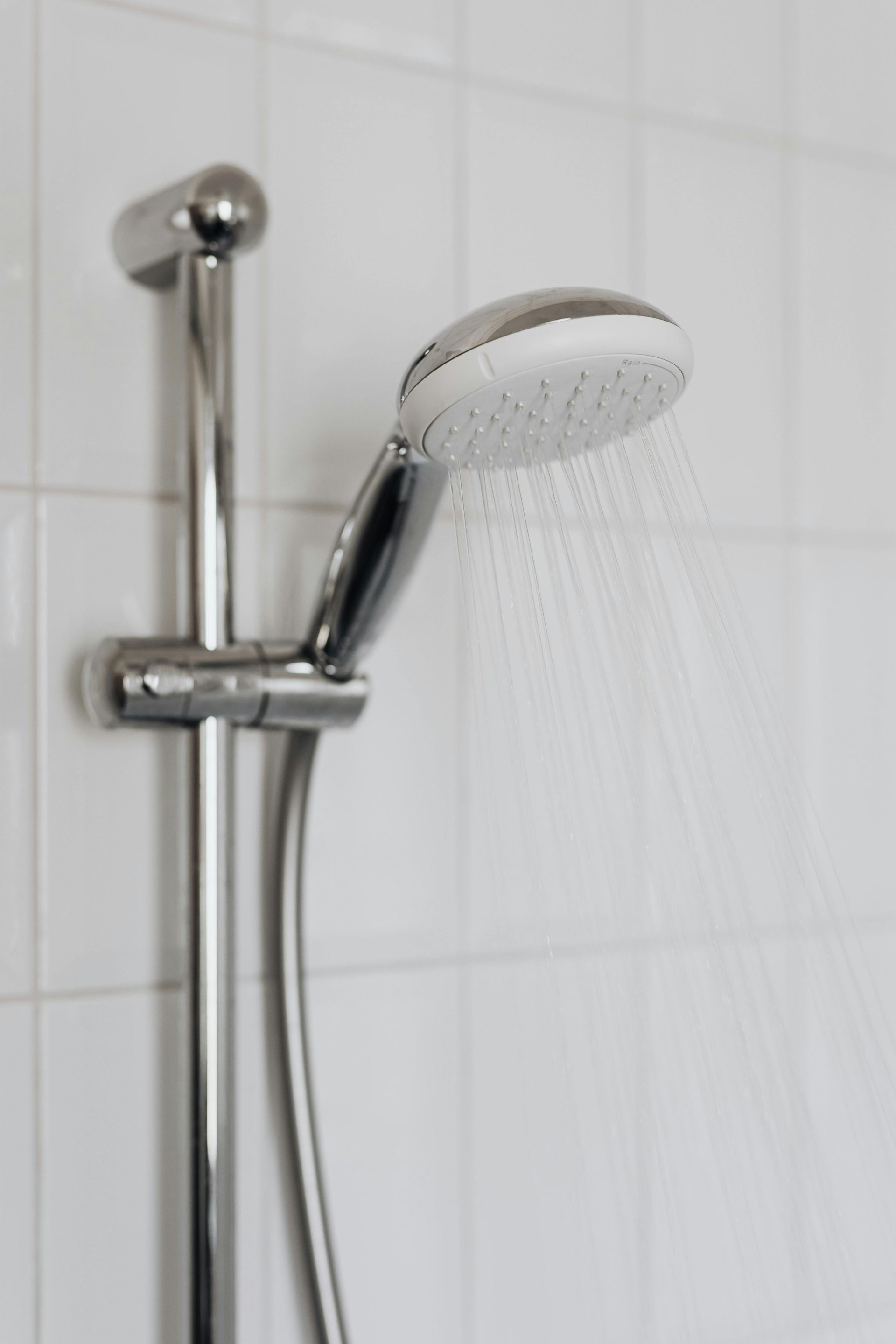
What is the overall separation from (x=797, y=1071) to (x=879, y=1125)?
0.08 meters

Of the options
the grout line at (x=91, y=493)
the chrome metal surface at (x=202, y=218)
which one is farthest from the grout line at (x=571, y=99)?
the grout line at (x=91, y=493)

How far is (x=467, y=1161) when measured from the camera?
0.76 metres

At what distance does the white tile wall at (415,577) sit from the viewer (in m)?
0.66

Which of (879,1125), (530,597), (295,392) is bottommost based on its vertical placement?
(879,1125)

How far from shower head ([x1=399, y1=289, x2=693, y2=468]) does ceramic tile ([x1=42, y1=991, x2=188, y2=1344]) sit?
13.3 inches

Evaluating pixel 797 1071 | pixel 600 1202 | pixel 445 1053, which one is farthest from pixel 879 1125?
pixel 445 1053

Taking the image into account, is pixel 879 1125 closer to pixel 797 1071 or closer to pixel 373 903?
pixel 797 1071

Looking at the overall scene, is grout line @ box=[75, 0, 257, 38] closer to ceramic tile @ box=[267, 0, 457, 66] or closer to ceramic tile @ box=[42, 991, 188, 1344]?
ceramic tile @ box=[267, 0, 457, 66]

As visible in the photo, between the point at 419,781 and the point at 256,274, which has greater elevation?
the point at 256,274

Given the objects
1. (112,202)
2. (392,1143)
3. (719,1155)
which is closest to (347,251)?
(112,202)

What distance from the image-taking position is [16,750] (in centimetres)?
65

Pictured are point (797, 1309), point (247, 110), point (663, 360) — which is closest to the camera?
point (663, 360)

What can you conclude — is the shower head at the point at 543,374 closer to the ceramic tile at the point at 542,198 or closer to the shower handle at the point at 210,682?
the shower handle at the point at 210,682

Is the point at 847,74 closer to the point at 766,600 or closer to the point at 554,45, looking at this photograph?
the point at 554,45
